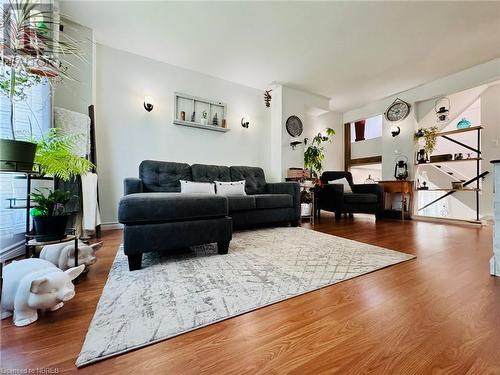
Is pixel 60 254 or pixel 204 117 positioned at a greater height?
pixel 204 117

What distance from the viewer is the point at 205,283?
1251 mm

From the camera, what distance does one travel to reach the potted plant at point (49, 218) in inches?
49.3

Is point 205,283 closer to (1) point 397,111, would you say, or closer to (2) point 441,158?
(2) point 441,158

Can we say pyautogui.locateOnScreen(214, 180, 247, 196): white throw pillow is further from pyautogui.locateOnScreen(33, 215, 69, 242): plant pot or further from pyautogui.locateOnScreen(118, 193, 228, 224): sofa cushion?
pyautogui.locateOnScreen(33, 215, 69, 242): plant pot

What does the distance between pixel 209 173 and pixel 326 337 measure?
2612 mm

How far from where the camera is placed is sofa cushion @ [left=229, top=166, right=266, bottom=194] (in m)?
3.42

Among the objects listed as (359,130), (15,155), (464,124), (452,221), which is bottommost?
(452,221)

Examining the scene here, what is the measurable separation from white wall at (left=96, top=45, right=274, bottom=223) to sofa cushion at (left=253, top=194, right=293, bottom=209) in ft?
4.29

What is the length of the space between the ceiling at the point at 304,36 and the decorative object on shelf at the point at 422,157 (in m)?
1.32

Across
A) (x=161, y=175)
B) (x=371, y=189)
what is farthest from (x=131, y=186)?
(x=371, y=189)

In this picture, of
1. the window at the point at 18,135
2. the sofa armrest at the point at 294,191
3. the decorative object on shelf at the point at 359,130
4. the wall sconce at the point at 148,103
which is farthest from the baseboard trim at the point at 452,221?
the window at the point at 18,135

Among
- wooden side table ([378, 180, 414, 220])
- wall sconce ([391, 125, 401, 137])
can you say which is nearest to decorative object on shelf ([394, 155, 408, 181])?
wooden side table ([378, 180, 414, 220])

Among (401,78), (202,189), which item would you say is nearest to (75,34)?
(202,189)

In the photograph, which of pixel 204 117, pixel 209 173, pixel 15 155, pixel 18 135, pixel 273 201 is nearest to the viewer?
pixel 15 155
